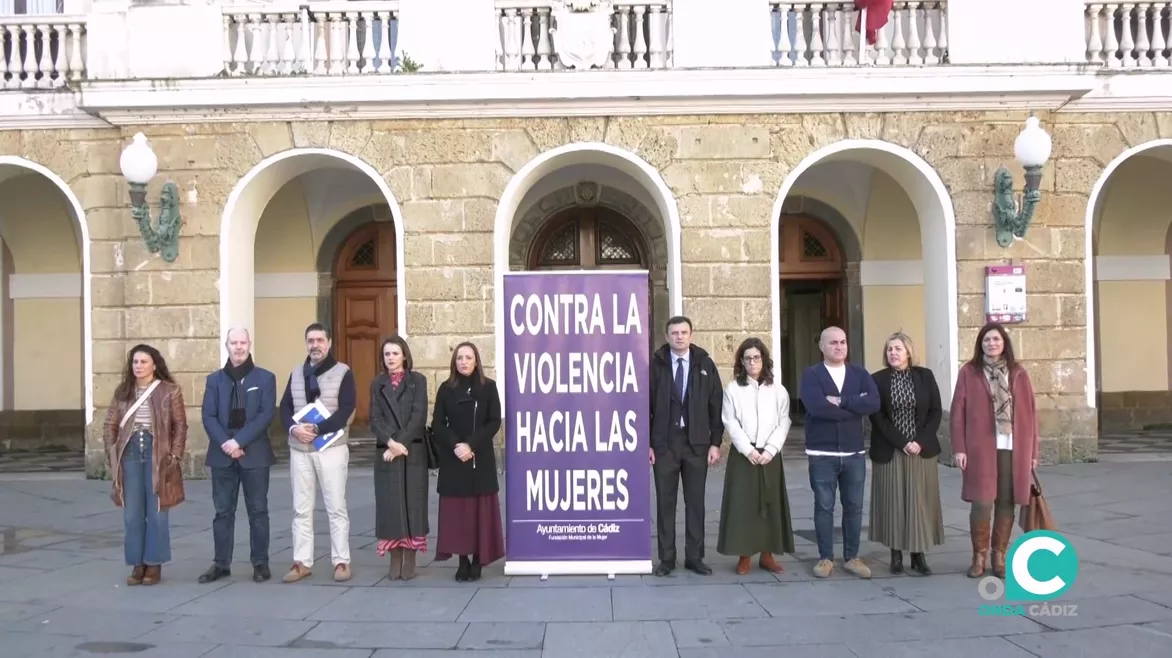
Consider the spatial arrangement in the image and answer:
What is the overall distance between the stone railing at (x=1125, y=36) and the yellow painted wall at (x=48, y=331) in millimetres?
14292

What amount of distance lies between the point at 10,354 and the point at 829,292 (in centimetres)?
1272

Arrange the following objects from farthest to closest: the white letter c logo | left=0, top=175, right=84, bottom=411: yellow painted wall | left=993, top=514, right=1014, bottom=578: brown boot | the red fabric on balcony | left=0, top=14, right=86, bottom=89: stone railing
Answer: 1. left=0, top=175, right=84, bottom=411: yellow painted wall
2. left=0, top=14, right=86, bottom=89: stone railing
3. the red fabric on balcony
4. left=993, top=514, right=1014, bottom=578: brown boot
5. the white letter c logo

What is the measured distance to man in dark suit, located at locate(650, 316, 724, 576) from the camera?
21.3 feet

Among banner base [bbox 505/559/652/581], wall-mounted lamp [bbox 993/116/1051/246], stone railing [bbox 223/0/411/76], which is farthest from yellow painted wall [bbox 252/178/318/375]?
wall-mounted lamp [bbox 993/116/1051/246]

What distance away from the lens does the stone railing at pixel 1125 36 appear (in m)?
11.0

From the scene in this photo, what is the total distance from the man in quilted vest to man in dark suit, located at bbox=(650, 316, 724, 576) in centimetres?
215

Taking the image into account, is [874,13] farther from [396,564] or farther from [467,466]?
[396,564]

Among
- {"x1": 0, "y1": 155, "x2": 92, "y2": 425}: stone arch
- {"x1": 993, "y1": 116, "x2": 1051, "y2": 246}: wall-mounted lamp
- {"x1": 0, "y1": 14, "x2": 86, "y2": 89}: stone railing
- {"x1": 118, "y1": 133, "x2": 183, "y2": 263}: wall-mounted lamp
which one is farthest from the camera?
{"x1": 0, "y1": 14, "x2": 86, "y2": 89}: stone railing

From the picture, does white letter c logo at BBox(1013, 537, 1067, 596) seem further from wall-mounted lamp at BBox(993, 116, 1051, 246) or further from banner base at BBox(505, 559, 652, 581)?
wall-mounted lamp at BBox(993, 116, 1051, 246)

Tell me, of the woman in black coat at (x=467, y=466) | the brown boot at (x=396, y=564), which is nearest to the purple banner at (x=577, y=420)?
the woman in black coat at (x=467, y=466)

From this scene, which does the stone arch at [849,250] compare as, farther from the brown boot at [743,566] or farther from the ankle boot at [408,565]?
the ankle boot at [408,565]

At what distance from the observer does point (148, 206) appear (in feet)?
35.2

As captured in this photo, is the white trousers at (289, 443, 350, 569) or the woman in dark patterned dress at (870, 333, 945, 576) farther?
the white trousers at (289, 443, 350, 569)

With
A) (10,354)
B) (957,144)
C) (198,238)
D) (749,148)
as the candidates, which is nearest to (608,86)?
(749,148)
